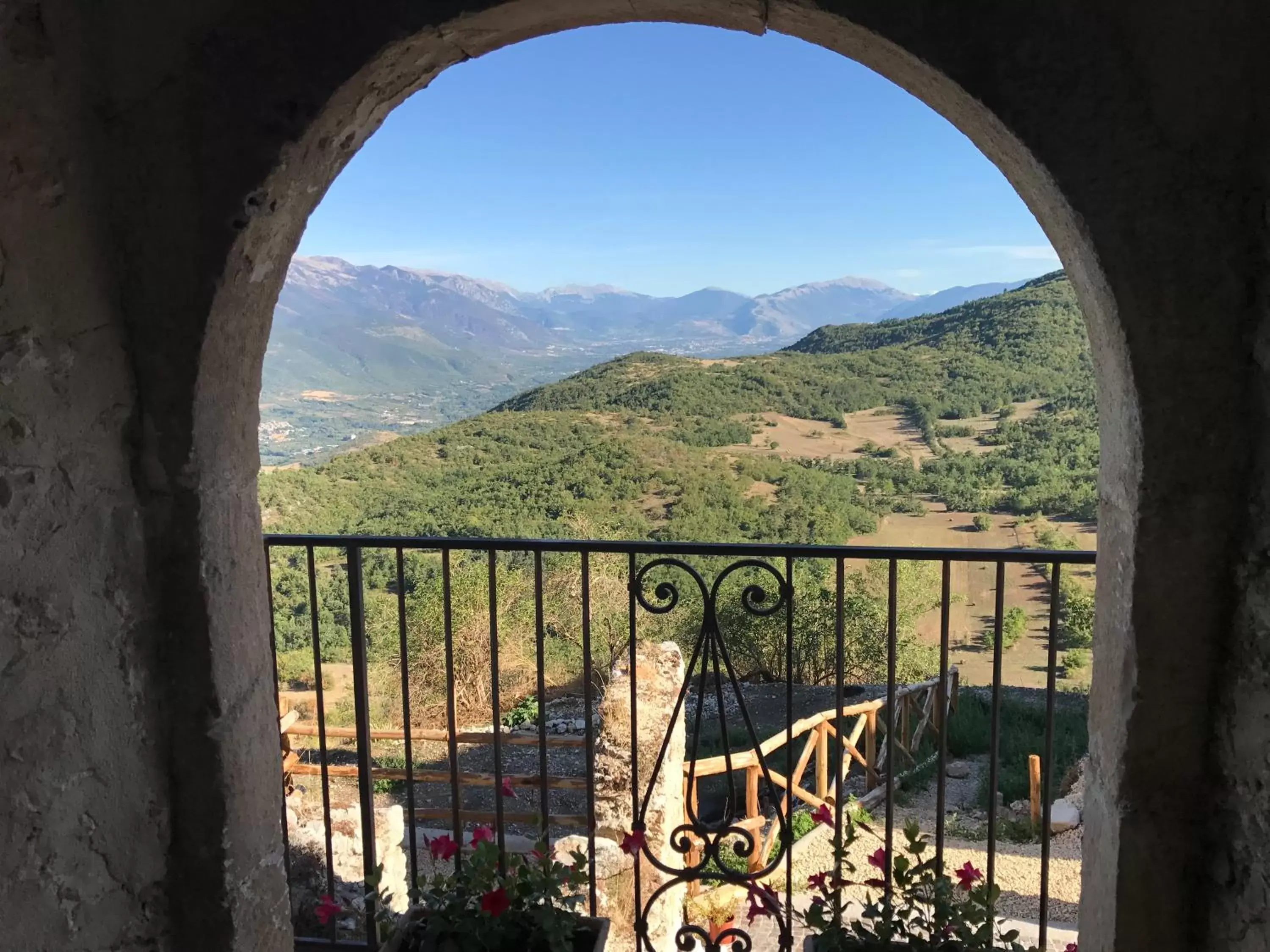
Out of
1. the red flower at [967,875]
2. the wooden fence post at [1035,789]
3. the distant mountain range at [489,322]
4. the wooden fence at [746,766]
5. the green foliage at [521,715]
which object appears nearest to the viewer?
the red flower at [967,875]

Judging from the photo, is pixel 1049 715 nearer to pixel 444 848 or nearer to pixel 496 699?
pixel 496 699

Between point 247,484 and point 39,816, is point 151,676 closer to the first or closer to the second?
point 39,816

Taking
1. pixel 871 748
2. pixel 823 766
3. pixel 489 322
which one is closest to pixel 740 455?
pixel 871 748

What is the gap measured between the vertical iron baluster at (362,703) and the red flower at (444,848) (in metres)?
0.15

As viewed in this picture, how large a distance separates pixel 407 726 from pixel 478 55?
156 centimetres

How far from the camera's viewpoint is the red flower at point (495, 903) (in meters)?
1.79

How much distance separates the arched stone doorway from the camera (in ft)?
4.08

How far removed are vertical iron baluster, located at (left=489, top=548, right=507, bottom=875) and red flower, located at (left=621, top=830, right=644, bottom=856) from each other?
292mm

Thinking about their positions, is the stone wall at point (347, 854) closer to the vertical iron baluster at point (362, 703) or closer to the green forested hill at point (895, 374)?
the vertical iron baluster at point (362, 703)

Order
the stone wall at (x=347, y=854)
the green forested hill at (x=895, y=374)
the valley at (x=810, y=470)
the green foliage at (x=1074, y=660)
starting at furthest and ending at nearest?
the green forested hill at (x=895, y=374) → the valley at (x=810, y=470) → the green foliage at (x=1074, y=660) → the stone wall at (x=347, y=854)

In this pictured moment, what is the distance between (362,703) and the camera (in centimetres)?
207

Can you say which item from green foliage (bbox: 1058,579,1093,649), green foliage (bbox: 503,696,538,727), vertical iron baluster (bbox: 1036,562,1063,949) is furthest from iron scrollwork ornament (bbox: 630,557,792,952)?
green foliage (bbox: 1058,579,1093,649)

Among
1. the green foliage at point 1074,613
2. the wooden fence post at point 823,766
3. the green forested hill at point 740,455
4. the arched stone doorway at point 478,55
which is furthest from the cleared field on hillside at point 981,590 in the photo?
the arched stone doorway at point 478,55

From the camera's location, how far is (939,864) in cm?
182
